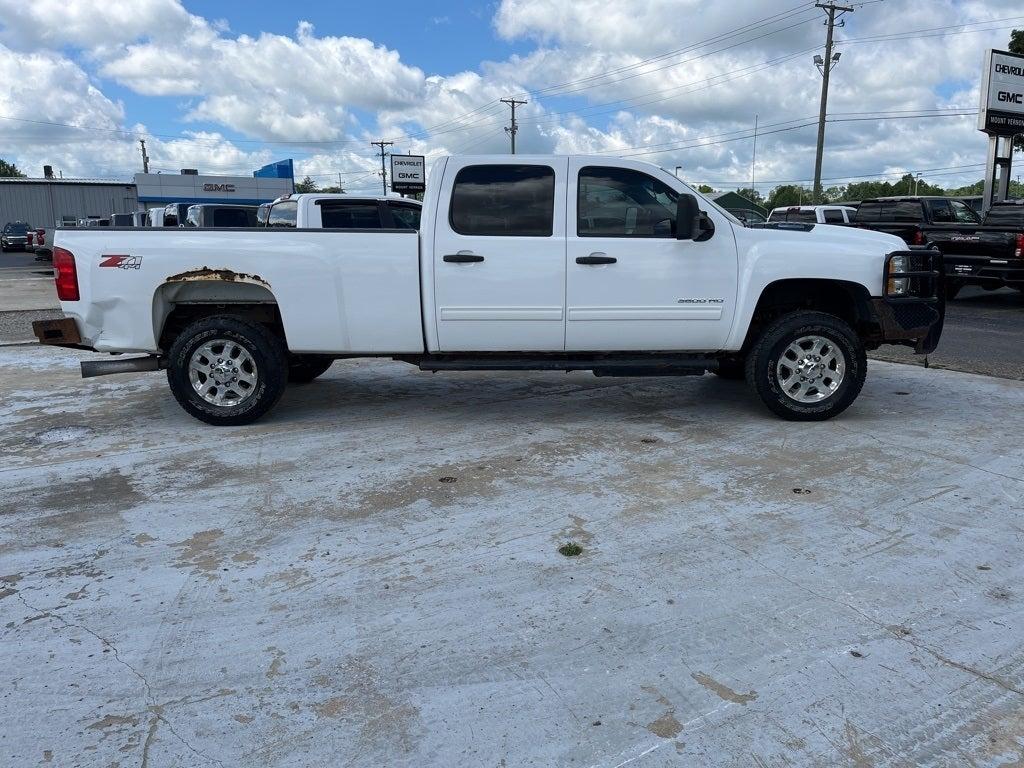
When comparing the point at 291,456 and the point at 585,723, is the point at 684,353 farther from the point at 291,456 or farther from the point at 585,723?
the point at 585,723

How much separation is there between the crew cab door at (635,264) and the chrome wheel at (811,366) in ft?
1.84

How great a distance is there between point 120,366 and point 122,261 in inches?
31.6

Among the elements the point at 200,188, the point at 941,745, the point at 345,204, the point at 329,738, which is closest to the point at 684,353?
the point at 941,745

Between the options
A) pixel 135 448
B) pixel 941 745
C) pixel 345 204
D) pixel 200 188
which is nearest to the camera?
pixel 941 745

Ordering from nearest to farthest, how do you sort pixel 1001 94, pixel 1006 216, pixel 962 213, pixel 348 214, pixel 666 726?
1. pixel 666 726
2. pixel 348 214
3. pixel 1006 216
4. pixel 962 213
5. pixel 1001 94

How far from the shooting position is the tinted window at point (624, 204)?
5914 mm

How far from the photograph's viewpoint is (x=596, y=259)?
5832mm

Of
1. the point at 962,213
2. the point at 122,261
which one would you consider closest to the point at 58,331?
the point at 122,261

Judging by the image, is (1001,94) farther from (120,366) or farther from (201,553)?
(201,553)

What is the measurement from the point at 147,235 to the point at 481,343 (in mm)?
2562

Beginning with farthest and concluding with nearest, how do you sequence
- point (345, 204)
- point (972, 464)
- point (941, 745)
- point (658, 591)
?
point (345, 204) → point (972, 464) → point (658, 591) → point (941, 745)

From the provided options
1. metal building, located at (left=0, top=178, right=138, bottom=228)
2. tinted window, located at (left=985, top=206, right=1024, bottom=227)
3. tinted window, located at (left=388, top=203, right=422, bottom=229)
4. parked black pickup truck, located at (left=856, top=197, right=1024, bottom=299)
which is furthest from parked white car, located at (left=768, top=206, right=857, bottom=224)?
metal building, located at (left=0, top=178, right=138, bottom=228)

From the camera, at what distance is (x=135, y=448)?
5664 millimetres

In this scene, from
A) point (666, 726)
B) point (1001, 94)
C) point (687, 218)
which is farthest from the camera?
point (1001, 94)
